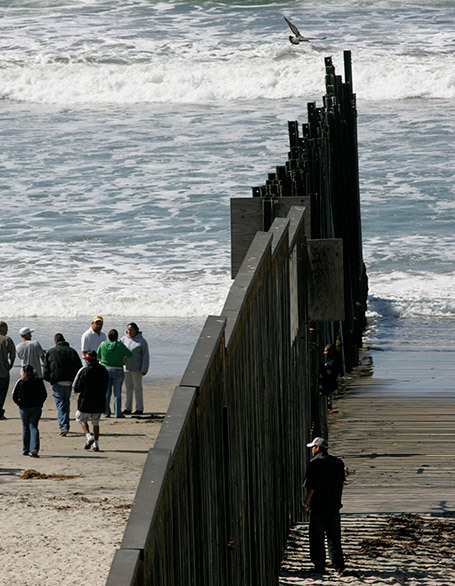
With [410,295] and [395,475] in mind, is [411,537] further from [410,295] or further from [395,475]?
[410,295]

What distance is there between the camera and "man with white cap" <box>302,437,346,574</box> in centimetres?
570

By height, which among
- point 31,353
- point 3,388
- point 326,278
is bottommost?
point 3,388

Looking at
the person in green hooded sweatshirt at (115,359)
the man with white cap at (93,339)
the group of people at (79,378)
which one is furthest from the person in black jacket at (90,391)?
the man with white cap at (93,339)

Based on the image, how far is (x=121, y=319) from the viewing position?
1631cm

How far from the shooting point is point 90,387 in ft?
33.4

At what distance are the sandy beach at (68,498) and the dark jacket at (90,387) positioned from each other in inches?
15.6

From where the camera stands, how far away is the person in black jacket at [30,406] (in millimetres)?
9703

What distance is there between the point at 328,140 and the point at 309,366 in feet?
13.0

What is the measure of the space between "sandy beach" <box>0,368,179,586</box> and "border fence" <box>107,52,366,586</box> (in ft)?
4.41

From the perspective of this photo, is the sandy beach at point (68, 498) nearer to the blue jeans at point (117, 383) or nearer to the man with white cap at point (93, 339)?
the blue jeans at point (117, 383)

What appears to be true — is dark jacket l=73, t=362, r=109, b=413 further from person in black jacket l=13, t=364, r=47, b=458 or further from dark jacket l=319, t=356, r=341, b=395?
dark jacket l=319, t=356, r=341, b=395

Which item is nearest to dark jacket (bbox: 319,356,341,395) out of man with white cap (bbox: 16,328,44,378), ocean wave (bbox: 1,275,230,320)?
man with white cap (bbox: 16,328,44,378)

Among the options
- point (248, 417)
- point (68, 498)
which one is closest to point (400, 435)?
point (68, 498)

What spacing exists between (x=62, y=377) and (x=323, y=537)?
540 cm
